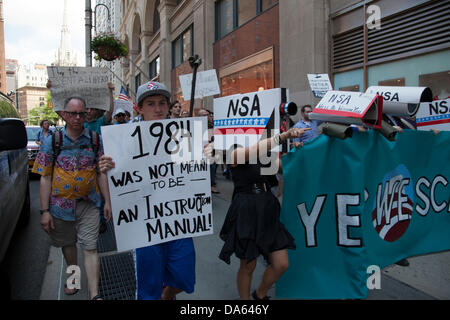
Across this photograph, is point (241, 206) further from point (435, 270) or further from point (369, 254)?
point (435, 270)

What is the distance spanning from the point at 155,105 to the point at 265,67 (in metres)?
10.1

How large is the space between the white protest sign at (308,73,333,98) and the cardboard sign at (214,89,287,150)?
12.8 ft

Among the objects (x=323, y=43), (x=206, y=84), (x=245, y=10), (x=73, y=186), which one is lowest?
(x=73, y=186)

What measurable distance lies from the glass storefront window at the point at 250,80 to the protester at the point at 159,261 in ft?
31.5

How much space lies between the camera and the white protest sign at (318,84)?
693 centimetres

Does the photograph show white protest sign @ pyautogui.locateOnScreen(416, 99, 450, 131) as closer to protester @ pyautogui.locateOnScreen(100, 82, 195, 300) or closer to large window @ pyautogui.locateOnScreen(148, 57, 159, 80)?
protester @ pyautogui.locateOnScreen(100, 82, 195, 300)

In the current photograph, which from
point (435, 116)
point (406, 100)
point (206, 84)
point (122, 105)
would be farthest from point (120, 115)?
point (435, 116)

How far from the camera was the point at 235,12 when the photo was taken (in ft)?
47.5

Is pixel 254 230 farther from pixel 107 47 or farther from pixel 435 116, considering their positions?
pixel 107 47

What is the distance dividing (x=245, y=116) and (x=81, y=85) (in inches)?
82.8

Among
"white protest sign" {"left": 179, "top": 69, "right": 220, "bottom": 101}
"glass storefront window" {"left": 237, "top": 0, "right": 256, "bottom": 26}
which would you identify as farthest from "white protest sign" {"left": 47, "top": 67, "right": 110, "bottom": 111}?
"glass storefront window" {"left": 237, "top": 0, "right": 256, "bottom": 26}

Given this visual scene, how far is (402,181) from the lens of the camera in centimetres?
370

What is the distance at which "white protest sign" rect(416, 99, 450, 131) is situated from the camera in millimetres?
4534

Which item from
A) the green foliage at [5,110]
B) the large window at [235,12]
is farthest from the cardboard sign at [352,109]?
the large window at [235,12]
